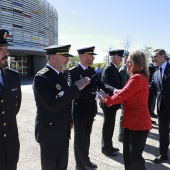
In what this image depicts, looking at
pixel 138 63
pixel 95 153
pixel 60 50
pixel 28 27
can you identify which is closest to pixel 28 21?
pixel 28 27

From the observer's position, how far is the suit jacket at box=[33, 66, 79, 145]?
2.65 m

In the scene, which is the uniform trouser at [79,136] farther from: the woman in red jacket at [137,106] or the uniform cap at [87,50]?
the uniform cap at [87,50]

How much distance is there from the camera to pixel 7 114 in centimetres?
253

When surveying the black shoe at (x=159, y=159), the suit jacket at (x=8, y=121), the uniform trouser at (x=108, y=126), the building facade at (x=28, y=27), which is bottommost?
the black shoe at (x=159, y=159)

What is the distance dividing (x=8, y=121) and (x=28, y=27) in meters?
25.9

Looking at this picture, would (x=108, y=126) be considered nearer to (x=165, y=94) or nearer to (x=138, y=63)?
(x=165, y=94)

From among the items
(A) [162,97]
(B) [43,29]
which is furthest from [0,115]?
(B) [43,29]

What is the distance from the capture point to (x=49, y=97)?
2611mm

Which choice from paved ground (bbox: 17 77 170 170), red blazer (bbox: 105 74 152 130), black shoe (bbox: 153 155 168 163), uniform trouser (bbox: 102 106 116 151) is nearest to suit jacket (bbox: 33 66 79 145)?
red blazer (bbox: 105 74 152 130)

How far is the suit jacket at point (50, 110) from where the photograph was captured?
265 cm

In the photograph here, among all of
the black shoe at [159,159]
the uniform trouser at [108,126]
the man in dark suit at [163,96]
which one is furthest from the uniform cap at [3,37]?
the black shoe at [159,159]

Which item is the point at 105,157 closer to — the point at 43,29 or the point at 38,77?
the point at 38,77

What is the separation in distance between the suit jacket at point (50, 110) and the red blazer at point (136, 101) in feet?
3.04

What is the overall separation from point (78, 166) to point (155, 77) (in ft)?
7.87
